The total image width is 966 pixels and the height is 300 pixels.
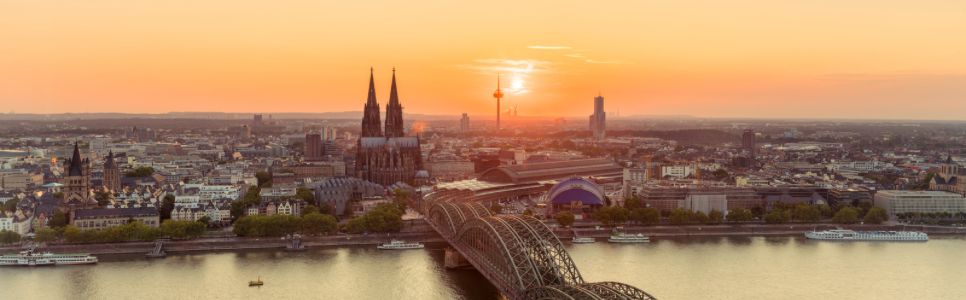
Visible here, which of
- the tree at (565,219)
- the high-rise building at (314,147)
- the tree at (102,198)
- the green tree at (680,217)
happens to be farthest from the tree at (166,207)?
the high-rise building at (314,147)

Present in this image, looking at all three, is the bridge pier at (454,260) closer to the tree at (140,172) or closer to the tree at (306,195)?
the tree at (306,195)

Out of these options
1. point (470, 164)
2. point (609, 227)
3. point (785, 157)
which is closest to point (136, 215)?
point (609, 227)

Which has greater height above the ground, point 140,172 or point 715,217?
point 140,172

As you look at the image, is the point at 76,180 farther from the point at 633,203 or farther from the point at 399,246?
the point at 633,203

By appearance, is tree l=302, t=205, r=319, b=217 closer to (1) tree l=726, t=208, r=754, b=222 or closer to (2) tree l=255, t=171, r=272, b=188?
(2) tree l=255, t=171, r=272, b=188

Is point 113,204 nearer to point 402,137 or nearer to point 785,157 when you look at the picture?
point 402,137

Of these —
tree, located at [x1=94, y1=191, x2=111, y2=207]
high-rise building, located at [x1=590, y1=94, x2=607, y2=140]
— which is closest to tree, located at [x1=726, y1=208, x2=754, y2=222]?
tree, located at [x1=94, y1=191, x2=111, y2=207]

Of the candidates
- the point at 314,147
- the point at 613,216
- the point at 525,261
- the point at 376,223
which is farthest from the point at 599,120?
the point at 525,261
